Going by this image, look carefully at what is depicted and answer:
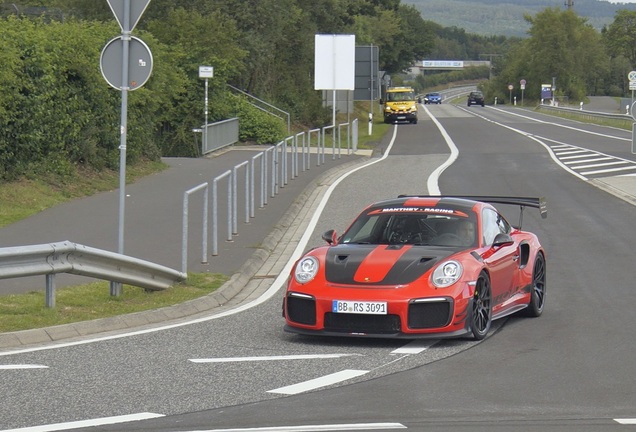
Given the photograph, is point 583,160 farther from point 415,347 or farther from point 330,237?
point 415,347

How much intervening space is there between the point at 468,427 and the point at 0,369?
385 cm

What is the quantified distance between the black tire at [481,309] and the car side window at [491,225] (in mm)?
745

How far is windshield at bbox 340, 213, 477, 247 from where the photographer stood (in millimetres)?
11672

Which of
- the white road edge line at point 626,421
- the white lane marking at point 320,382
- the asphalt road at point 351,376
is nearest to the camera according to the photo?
the white road edge line at point 626,421

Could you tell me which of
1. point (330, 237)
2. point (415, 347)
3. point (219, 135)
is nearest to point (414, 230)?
point (330, 237)

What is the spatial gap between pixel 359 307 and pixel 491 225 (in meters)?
2.33

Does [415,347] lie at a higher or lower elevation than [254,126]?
lower

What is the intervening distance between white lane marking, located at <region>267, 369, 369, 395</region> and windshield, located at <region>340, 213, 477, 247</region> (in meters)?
2.66

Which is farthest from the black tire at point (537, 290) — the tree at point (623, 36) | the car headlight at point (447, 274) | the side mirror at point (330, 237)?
the tree at point (623, 36)

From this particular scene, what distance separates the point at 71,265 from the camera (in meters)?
11.8

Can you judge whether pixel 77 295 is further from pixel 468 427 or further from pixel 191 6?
pixel 191 6

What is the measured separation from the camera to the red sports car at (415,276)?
1038 cm

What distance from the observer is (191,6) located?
48.6 metres

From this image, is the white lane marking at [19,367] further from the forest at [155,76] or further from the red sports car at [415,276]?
the forest at [155,76]
